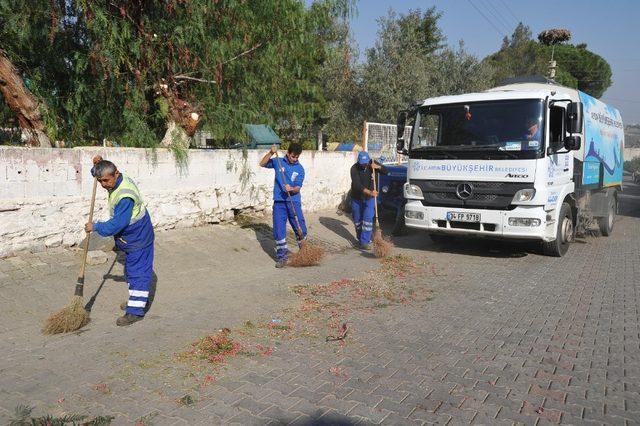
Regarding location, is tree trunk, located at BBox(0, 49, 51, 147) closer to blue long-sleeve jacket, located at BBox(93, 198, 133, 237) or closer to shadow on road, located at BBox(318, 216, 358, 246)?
blue long-sleeve jacket, located at BBox(93, 198, 133, 237)

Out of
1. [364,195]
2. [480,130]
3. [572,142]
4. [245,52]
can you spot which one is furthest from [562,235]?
[245,52]

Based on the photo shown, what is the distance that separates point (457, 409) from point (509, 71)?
37941mm

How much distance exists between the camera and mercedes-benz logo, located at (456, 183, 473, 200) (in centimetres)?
818

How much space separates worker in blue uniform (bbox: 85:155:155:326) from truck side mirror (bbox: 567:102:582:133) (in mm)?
6390

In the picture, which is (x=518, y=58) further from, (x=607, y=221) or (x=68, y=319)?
(x=68, y=319)

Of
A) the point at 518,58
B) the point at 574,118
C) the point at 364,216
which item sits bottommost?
the point at 364,216

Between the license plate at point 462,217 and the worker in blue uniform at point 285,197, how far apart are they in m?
2.48

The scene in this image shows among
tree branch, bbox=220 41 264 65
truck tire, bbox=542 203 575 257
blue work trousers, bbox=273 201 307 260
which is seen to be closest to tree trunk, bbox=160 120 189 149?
tree branch, bbox=220 41 264 65

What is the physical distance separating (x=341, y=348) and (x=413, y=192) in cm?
494

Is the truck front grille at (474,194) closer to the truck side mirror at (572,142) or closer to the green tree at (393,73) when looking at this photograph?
the truck side mirror at (572,142)

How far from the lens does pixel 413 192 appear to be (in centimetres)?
888

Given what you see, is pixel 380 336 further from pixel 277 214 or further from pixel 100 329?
pixel 277 214

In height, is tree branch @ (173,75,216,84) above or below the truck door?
above

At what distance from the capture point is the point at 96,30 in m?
7.19
